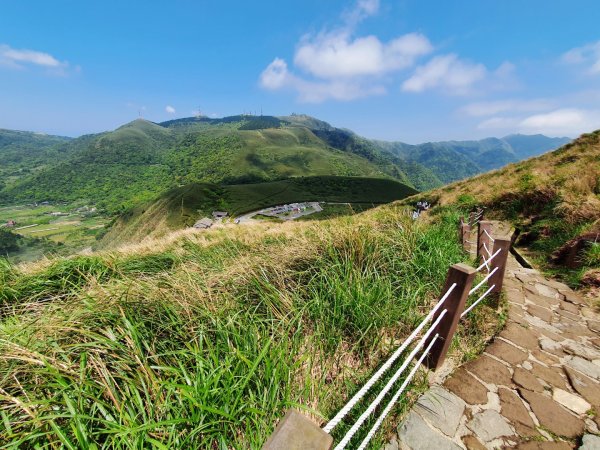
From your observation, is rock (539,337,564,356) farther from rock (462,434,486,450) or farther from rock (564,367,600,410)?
rock (462,434,486,450)

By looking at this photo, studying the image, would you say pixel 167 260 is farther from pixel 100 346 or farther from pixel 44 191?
pixel 44 191

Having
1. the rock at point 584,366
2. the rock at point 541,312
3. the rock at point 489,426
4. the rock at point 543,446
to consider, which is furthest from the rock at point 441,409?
the rock at point 541,312

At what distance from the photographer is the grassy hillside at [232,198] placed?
75.4m

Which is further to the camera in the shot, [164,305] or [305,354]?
[164,305]

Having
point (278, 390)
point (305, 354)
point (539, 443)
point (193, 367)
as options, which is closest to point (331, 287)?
point (305, 354)

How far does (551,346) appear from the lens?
3.69 meters

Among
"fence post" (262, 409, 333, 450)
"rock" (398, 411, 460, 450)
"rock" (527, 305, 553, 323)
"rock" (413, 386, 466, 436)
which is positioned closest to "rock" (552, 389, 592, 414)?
"rock" (413, 386, 466, 436)

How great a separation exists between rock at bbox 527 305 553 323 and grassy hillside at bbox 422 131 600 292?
1.48 metres

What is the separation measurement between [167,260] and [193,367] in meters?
4.46

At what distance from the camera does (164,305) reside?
2.83 metres

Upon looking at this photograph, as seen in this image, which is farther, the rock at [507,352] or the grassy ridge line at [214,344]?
the rock at [507,352]

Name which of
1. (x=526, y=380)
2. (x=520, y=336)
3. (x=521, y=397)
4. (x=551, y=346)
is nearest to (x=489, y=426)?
(x=521, y=397)

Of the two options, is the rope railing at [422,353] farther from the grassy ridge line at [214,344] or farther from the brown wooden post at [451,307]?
the grassy ridge line at [214,344]

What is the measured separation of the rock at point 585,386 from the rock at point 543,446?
30.3 inches
